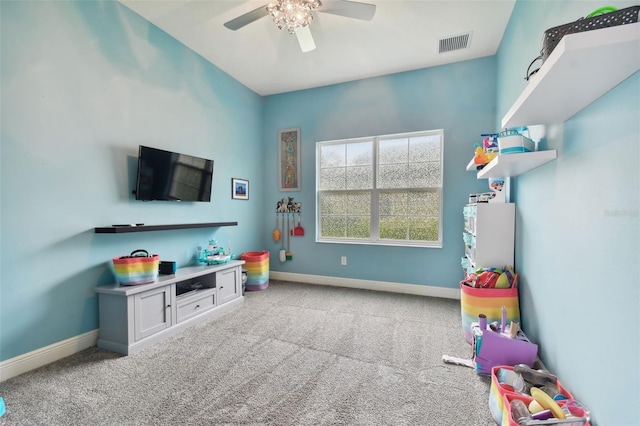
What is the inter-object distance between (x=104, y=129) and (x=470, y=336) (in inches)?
137

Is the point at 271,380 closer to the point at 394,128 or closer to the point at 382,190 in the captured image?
the point at 382,190

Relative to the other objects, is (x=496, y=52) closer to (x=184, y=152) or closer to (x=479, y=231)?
(x=479, y=231)

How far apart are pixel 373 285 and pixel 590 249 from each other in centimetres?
265

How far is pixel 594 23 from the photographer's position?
3.04ft

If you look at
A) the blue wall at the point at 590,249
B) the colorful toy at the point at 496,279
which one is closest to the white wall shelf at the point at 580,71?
the blue wall at the point at 590,249

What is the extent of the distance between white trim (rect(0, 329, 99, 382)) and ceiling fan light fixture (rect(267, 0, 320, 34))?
9.64ft

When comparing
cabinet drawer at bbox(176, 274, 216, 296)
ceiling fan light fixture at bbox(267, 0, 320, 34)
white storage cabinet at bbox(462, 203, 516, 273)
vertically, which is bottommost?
cabinet drawer at bbox(176, 274, 216, 296)

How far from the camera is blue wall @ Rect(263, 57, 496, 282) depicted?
324 centimetres

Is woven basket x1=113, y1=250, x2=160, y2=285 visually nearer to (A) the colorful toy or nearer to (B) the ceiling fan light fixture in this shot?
(B) the ceiling fan light fixture

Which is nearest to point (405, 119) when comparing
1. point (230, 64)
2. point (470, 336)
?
point (230, 64)

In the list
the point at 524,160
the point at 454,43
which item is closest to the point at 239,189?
the point at 454,43

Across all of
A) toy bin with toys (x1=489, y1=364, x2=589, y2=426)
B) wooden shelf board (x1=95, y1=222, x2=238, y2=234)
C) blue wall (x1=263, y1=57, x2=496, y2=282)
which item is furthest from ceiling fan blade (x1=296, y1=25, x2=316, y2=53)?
toy bin with toys (x1=489, y1=364, x2=589, y2=426)

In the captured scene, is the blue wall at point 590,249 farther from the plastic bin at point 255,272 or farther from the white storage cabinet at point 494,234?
the plastic bin at point 255,272

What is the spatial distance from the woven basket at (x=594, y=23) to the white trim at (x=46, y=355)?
134 inches
